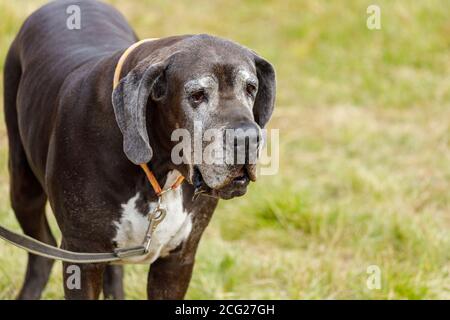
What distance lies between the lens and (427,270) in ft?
16.0

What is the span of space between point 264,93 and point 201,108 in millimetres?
447

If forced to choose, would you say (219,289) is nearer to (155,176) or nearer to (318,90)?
(155,176)

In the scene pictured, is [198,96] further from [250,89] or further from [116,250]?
[116,250]

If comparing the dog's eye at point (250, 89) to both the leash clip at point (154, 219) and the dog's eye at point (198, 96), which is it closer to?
the dog's eye at point (198, 96)

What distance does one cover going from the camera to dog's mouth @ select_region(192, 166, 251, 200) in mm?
3027

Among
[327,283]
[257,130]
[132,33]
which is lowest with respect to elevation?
[327,283]

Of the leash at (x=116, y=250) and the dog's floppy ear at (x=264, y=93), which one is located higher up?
the dog's floppy ear at (x=264, y=93)

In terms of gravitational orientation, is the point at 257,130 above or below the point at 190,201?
above

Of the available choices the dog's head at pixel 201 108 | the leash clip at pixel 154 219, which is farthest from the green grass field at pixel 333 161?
the dog's head at pixel 201 108

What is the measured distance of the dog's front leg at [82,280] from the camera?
3578mm

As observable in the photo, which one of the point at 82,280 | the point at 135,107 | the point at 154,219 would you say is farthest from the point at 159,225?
the point at 135,107

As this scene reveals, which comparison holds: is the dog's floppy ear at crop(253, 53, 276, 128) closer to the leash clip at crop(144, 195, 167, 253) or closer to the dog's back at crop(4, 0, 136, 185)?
the leash clip at crop(144, 195, 167, 253)

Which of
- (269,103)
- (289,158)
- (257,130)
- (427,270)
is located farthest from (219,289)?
(289,158)

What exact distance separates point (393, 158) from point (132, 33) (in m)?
2.89
